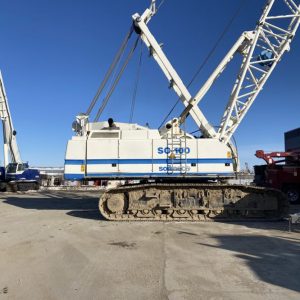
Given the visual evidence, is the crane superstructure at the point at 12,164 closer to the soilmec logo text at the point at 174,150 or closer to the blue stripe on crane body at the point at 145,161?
the blue stripe on crane body at the point at 145,161

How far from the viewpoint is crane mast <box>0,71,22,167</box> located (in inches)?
1345

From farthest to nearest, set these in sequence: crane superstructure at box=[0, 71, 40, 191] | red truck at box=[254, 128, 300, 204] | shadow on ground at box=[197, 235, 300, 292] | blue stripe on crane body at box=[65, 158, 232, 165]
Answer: crane superstructure at box=[0, 71, 40, 191]
red truck at box=[254, 128, 300, 204]
blue stripe on crane body at box=[65, 158, 232, 165]
shadow on ground at box=[197, 235, 300, 292]

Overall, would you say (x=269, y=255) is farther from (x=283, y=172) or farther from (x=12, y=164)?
(x=12, y=164)

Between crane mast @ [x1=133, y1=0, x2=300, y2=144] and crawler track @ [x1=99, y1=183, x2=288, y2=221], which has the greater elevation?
crane mast @ [x1=133, y1=0, x2=300, y2=144]

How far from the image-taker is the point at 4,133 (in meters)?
35.1

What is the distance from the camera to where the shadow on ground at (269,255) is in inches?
270

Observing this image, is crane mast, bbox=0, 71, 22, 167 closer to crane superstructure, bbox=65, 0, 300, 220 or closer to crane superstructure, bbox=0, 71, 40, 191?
crane superstructure, bbox=0, 71, 40, 191

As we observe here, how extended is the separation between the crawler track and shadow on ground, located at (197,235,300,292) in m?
3.67

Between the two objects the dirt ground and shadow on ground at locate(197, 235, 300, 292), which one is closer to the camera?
the dirt ground

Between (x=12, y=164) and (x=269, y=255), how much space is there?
2903 cm

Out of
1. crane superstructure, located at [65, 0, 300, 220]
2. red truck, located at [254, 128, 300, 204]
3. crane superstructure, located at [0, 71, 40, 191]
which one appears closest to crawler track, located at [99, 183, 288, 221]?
crane superstructure, located at [65, 0, 300, 220]

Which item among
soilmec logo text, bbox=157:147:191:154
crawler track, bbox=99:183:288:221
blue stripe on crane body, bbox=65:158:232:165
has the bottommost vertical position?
crawler track, bbox=99:183:288:221

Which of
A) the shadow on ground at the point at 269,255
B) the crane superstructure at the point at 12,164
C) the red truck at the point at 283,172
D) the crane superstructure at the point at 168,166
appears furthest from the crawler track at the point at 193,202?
the crane superstructure at the point at 12,164

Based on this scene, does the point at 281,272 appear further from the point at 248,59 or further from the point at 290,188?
the point at 290,188
